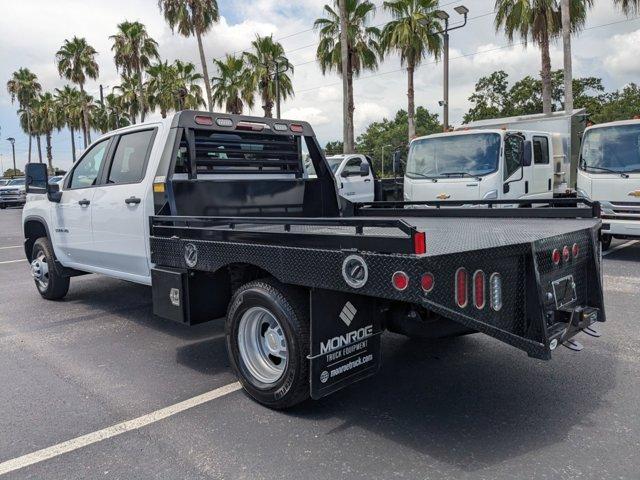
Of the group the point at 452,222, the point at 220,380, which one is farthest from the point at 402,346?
the point at 220,380

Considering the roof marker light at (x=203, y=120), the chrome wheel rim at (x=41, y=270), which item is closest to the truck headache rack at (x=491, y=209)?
the roof marker light at (x=203, y=120)

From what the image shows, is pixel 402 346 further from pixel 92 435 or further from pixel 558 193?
pixel 558 193


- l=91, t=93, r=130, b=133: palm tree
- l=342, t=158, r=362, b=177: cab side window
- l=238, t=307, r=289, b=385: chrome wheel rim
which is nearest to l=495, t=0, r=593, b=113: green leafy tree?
l=342, t=158, r=362, b=177: cab side window

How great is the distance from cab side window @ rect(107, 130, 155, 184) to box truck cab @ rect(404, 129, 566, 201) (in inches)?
223

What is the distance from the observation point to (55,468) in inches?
120

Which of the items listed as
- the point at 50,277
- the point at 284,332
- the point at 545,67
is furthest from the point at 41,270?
the point at 545,67

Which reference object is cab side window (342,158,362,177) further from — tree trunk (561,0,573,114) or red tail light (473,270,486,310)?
red tail light (473,270,486,310)

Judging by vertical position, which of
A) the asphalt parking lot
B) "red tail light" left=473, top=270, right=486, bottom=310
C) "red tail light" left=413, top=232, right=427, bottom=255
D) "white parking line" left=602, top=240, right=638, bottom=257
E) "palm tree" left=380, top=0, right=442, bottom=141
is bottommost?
the asphalt parking lot

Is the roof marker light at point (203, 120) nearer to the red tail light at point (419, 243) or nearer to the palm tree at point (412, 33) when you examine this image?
the red tail light at point (419, 243)

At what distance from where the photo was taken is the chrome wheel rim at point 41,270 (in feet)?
23.1

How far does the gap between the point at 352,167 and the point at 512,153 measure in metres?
6.08

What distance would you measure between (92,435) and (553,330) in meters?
2.87

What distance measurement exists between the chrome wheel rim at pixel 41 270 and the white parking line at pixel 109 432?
4.02 m

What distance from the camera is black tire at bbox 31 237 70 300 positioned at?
6797 millimetres
